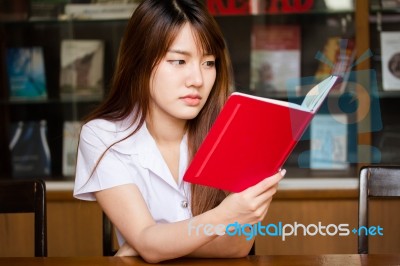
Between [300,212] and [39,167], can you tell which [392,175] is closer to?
[300,212]

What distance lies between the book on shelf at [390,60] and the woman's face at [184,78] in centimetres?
177

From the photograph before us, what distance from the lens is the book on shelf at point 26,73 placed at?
325 centimetres

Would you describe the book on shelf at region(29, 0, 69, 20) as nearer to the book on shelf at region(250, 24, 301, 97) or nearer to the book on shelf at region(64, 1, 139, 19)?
the book on shelf at region(64, 1, 139, 19)

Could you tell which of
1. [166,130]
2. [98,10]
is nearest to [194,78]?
[166,130]

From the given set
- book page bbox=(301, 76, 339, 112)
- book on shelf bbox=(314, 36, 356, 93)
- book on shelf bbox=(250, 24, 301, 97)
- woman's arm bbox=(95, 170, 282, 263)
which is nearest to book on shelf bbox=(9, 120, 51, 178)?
book on shelf bbox=(250, 24, 301, 97)

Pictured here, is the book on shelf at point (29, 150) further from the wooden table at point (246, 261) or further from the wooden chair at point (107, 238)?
the wooden table at point (246, 261)

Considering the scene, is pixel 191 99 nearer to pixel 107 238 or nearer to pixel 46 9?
pixel 107 238

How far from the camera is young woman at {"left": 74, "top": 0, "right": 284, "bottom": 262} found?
134 cm

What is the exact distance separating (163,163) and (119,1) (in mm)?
1806

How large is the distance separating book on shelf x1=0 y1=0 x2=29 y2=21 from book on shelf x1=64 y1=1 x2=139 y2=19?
7.6 inches

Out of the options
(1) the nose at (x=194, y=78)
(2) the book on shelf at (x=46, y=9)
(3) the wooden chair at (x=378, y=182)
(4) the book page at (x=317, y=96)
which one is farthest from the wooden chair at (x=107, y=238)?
(2) the book on shelf at (x=46, y=9)

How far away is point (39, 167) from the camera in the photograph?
10.7ft

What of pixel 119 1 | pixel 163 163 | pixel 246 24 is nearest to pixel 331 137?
pixel 246 24

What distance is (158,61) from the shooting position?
1456mm
